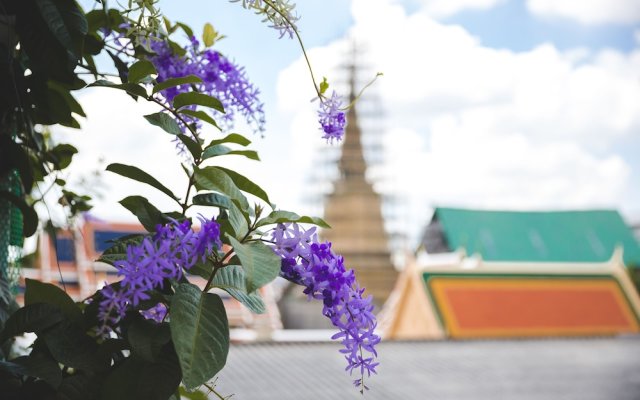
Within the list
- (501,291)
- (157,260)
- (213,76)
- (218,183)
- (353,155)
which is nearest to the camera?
(157,260)

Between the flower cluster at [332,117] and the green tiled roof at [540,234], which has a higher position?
the green tiled roof at [540,234]

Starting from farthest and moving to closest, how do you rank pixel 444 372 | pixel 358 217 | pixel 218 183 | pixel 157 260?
pixel 358 217, pixel 444 372, pixel 218 183, pixel 157 260

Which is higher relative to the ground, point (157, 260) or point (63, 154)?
point (63, 154)

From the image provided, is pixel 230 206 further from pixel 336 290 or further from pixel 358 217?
pixel 358 217

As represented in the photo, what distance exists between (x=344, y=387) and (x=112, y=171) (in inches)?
166

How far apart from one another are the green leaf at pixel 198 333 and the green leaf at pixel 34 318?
0.37 ft

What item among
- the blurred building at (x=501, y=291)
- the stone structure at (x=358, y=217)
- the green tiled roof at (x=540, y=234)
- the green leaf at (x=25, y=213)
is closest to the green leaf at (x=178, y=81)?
the green leaf at (x=25, y=213)

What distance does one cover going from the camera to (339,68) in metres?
21.3

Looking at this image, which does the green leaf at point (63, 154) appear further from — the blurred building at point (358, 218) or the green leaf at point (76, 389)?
the blurred building at point (358, 218)

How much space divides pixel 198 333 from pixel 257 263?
52 mm

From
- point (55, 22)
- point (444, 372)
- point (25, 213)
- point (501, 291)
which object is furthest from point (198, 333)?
point (501, 291)

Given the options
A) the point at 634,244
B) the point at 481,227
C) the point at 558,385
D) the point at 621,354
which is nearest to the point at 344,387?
the point at 558,385

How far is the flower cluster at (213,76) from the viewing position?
698 mm

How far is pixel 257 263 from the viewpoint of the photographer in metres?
0.44
